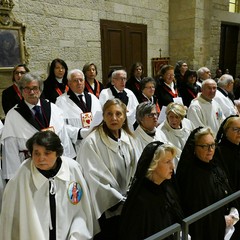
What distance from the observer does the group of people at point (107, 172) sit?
1918 mm

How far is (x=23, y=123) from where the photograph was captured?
8.72 feet

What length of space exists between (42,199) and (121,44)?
6.86 metres

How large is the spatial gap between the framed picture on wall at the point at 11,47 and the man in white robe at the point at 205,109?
11.6 feet

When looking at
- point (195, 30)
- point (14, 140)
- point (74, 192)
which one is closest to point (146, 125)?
point (74, 192)

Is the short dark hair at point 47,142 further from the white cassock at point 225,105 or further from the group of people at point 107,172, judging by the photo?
the white cassock at point 225,105

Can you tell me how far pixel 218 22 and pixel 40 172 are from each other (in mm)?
9815

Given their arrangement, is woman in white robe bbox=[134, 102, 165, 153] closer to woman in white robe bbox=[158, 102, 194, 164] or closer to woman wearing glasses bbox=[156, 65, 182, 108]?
woman in white robe bbox=[158, 102, 194, 164]

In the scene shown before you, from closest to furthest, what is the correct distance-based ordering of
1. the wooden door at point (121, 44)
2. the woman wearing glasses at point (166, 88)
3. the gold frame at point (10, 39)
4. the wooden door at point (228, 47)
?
the woman wearing glasses at point (166, 88), the gold frame at point (10, 39), the wooden door at point (121, 44), the wooden door at point (228, 47)

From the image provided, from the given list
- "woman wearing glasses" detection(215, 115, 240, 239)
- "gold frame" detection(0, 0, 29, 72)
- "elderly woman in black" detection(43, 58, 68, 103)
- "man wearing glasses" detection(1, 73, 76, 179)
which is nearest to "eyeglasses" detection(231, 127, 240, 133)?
"woman wearing glasses" detection(215, 115, 240, 239)

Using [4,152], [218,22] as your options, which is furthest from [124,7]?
[4,152]

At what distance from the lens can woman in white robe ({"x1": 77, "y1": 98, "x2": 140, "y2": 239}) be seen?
2326 mm

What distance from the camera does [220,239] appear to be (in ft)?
7.61

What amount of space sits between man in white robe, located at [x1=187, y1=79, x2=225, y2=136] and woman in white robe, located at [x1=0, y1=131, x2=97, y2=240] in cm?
259

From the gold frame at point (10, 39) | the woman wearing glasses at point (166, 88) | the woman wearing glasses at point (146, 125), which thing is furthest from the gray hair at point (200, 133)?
the gold frame at point (10, 39)
